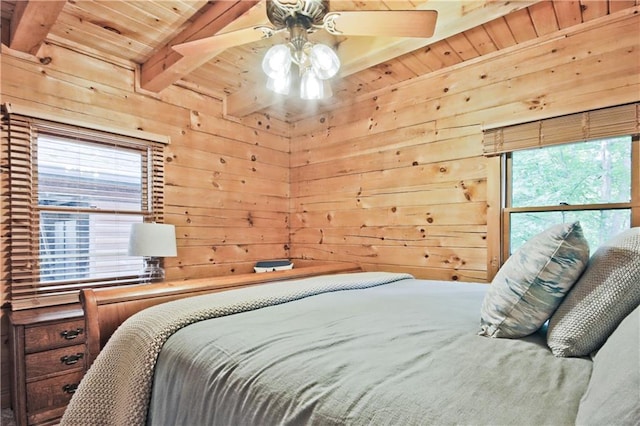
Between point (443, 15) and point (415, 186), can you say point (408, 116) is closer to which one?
point (415, 186)

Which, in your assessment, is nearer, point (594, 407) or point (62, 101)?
point (594, 407)

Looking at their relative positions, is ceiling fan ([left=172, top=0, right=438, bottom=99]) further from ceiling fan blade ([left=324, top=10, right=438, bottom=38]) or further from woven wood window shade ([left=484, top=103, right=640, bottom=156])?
woven wood window shade ([left=484, top=103, right=640, bottom=156])

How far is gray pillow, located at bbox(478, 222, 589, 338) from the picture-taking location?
1.00 metres

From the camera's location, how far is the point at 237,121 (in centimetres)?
350

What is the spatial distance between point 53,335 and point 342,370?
197cm

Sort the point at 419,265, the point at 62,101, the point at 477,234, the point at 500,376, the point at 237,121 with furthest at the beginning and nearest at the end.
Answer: the point at 237,121
the point at 419,265
the point at 477,234
the point at 62,101
the point at 500,376

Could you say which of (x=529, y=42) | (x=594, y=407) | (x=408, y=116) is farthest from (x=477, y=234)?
(x=594, y=407)

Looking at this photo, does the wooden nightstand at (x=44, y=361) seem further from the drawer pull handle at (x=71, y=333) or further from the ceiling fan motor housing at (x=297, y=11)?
the ceiling fan motor housing at (x=297, y=11)

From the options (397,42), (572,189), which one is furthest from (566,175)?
(397,42)

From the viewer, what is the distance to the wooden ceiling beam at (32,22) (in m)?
1.83

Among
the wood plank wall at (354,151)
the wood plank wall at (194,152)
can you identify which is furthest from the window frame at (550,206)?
the wood plank wall at (194,152)

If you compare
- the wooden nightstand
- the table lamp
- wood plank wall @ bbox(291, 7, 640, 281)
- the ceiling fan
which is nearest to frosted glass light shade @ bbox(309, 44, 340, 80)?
the ceiling fan

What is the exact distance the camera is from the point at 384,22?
59.8 inches

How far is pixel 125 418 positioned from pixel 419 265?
2.32m
